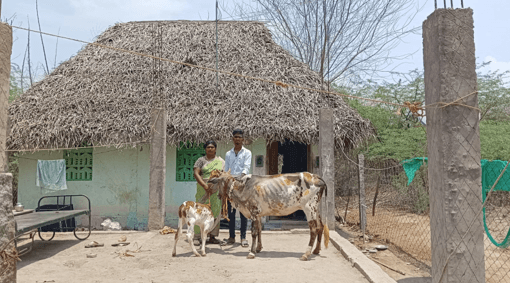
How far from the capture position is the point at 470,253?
2.67 meters

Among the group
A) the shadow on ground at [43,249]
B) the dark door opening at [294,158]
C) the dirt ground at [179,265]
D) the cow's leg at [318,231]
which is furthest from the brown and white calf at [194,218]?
the dark door opening at [294,158]

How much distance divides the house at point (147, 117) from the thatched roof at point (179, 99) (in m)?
0.03

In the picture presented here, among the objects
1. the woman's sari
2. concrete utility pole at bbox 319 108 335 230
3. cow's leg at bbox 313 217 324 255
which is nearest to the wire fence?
concrete utility pole at bbox 319 108 335 230

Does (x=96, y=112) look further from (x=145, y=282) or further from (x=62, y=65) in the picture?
(x=145, y=282)

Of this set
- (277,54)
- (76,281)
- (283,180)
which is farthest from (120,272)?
(277,54)

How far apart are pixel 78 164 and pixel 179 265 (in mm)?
6361

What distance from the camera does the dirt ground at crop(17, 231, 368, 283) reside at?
4.14 meters

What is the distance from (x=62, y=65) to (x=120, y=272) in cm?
856

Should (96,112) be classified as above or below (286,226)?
above

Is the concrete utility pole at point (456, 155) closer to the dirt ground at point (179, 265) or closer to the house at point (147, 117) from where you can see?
the dirt ground at point (179, 265)

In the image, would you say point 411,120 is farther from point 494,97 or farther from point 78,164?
point 78,164

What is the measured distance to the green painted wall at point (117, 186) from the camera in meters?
9.47

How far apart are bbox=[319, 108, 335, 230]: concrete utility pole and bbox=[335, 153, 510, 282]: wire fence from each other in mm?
794

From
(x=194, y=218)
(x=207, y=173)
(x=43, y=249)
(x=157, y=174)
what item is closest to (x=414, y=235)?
(x=207, y=173)
